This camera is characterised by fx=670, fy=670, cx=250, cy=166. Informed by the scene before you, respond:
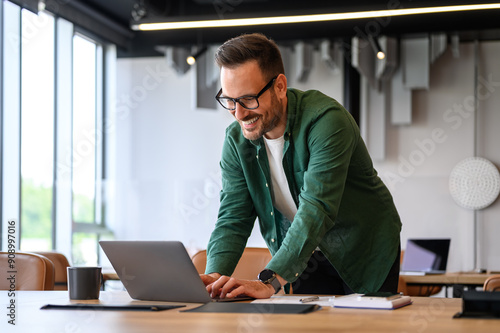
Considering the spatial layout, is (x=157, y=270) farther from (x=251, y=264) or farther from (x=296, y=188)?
(x=251, y=264)

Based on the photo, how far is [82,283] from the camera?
1.78 metres

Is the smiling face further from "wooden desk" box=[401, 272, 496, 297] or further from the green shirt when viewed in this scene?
"wooden desk" box=[401, 272, 496, 297]

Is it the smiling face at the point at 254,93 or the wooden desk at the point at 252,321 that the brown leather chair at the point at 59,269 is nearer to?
the smiling face at the point at 254,93

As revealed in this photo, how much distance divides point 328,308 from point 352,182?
0.68 meters

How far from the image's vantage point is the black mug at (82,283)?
177 cm

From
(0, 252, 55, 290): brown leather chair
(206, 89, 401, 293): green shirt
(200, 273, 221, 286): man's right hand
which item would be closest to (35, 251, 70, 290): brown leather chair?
(0, 252, 55, 290): brown leather chair

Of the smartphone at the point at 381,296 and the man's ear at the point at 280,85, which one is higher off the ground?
the man's ear at the point at 280,85

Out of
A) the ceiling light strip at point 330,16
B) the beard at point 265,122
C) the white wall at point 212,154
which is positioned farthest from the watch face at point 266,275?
the white wall at point 212,154

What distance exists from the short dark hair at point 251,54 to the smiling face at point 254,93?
2 centimetres

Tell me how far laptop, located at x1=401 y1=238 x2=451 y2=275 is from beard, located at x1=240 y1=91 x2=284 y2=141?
10.8 feet

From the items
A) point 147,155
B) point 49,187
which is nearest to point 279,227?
point 49,187

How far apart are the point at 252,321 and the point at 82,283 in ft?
2.21

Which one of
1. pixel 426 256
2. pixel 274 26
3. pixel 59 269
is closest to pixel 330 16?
pixel 274 26

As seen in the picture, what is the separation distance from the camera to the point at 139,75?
25.6 ft
